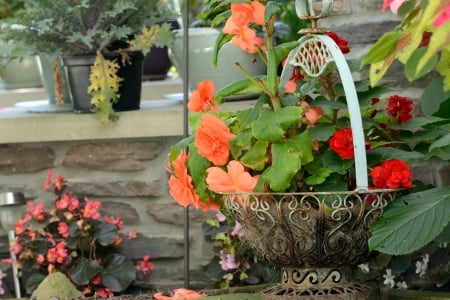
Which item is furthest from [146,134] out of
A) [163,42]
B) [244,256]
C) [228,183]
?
[228,183]

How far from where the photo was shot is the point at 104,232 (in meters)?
2.68

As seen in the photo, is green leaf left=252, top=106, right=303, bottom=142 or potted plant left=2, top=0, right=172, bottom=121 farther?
potted plant left=2, top=0, right=172, bottom=121

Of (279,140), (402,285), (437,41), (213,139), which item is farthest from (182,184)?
(437,41)

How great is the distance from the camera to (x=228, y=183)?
5.83 ft

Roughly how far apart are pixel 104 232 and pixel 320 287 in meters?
1.03

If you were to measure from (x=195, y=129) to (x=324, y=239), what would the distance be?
1.14ft

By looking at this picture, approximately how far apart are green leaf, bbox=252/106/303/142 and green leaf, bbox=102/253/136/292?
3.52 ft

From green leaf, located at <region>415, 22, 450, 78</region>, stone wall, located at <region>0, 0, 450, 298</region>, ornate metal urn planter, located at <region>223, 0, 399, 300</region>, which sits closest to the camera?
green leaf, located at <region>415, 22, 450, 78</region>

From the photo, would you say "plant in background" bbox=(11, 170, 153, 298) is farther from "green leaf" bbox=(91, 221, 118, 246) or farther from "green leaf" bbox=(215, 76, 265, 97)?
"green leaf" bbox=(215, 76, 265, 97)

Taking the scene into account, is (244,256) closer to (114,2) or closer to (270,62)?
(114,2)

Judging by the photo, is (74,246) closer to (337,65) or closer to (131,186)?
(131,186)

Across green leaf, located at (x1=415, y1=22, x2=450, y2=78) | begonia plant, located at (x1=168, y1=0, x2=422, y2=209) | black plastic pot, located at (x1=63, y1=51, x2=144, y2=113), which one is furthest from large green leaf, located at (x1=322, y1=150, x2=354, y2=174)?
black plastic pot, located at (x1=63, y1=51, x2=144, y2=113)

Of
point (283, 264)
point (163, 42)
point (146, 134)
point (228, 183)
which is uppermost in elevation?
point (163, 42)

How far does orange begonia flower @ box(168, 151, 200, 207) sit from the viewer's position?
73.6 inches
